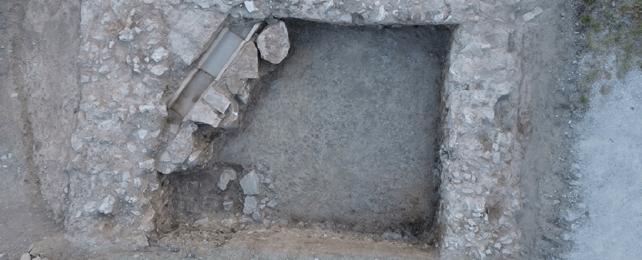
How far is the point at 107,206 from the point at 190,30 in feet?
6.63

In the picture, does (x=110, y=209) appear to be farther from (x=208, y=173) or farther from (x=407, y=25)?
(x=407, y=25)

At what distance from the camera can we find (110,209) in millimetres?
4445

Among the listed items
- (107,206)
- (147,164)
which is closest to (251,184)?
(147,164)

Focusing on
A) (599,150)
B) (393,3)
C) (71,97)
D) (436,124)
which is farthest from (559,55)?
(71,97)

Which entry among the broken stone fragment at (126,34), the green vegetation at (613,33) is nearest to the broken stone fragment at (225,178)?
the broken stone fragment at (126,34)

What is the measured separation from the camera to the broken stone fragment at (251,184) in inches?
198

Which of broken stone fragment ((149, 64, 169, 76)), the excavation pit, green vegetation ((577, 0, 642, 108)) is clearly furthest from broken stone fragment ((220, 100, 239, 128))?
green vegetation ((577, 0, 642, 108))

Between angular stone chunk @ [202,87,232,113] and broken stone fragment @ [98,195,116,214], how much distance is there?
1.44 meters

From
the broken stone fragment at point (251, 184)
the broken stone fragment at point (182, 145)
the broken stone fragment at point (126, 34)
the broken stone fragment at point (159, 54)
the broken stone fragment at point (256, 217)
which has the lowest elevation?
the broken stone fragment at point (256, 217)

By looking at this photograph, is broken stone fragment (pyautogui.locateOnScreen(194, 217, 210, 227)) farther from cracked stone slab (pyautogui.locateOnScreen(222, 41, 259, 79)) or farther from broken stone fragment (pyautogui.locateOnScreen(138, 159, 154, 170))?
cracked stone slab (pyautogui.locateOnScreen(222, 41, 259, 79))

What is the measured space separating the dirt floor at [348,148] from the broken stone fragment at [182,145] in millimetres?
316

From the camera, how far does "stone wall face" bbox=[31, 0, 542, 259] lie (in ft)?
14.3

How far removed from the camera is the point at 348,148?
5035 mm

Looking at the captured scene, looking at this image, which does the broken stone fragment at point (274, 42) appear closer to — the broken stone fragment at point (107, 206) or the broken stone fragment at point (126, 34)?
the broken stone fragment at point (126, 34)
